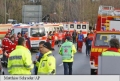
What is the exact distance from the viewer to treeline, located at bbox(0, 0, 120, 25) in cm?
8138

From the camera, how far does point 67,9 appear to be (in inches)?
3693

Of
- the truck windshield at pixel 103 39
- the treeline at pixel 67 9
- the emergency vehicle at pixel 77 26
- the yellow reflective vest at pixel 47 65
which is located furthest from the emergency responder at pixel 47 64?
the treeline at pixel 67 9

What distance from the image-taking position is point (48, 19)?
92.9m

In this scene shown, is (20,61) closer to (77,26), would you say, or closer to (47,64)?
(47,64)

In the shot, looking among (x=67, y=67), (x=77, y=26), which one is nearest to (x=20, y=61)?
(x=67, y=67)

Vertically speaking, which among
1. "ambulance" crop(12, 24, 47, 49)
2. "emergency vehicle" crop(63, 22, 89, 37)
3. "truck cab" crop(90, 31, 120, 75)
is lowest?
→ "emergency vehicle" crop(63, 22, 89, 37)

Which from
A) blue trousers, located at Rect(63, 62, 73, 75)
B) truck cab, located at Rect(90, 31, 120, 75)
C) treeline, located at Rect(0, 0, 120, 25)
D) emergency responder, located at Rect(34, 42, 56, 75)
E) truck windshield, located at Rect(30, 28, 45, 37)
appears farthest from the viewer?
treeline, located at Rect(0, 0, 120, 25)

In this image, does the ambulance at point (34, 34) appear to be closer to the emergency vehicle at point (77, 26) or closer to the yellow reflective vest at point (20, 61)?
the yellow reflective vest at point (20, 61)

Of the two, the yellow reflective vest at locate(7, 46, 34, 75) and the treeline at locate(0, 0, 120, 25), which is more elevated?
the yellow reflective vest at locate(7, 46, 34, 75)

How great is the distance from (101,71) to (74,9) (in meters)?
84.5

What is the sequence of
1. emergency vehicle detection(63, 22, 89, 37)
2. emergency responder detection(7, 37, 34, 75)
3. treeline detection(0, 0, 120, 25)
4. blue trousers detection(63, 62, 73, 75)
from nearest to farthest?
emergency responder detection(7, 37, 34, 75)
blue trousers detection(63, 62, 73, 75)
emergency vehicle detection(63, 22, 89, 37)
treeline detection(0, 0, 120, 25)

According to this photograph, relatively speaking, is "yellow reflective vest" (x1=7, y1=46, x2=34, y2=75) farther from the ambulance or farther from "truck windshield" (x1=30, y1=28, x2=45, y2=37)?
"truck windshield" (x1=30, y1=28, x2=45, y2=37)

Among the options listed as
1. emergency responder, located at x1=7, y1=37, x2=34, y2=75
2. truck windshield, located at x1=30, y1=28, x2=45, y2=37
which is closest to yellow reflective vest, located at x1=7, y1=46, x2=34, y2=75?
emergency responder, located at x1=7, y1=37, x2=34, y2=75

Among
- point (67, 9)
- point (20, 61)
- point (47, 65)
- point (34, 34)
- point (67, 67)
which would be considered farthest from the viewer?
point (67, 9)
